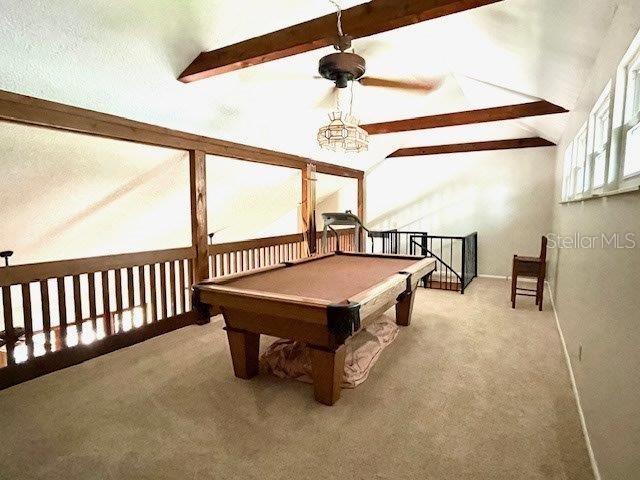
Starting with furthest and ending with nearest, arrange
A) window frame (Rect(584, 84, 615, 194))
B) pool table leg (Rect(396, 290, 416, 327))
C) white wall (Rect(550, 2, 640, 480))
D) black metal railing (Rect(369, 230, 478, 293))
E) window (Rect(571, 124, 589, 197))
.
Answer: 1. black metal railing (Rect(369, 230, 478, 293))
2. pool table leg (Rect(396, 290, 416, 327))
3. window (Rect(571, 124, 589, 197))
4. window frame (Rect(584, 84, 615, 194))
5. white wall (Rect(550, 2, 640, 480))

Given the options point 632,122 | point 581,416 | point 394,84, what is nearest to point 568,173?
point 394,84

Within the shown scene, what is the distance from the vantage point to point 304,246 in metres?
5.52

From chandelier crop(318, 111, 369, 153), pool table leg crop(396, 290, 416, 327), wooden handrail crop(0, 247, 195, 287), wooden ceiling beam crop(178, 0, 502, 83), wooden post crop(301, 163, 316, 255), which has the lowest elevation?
pool table leg crop(396, 290, 416, 327)

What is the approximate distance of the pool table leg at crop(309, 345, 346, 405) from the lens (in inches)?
80.4

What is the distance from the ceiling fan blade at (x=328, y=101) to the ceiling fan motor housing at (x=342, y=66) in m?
1.78

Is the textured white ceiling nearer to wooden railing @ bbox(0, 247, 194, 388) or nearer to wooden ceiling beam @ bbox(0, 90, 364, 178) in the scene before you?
wooden ceiling beam @ bbox(0, 90, 364, 178)

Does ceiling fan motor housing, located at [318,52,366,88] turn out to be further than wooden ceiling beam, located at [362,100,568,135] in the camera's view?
No

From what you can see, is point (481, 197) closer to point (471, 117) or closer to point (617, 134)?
point (471, 117)

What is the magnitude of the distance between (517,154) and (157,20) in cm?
574

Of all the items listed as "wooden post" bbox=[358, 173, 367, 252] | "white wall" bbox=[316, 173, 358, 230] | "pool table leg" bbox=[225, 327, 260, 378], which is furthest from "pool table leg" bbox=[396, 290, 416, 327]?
"white wall" bbox=[316, 173, 358, 230]

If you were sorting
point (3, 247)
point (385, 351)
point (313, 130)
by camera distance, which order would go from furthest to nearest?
1. point (313, 130)
2. point (3, 247)
3. point (385, 351)

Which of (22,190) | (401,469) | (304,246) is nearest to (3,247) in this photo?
(22,190)

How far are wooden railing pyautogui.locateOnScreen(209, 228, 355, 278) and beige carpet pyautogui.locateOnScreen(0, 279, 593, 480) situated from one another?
56.5 inches

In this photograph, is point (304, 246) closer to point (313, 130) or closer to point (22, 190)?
point (313, 130)
